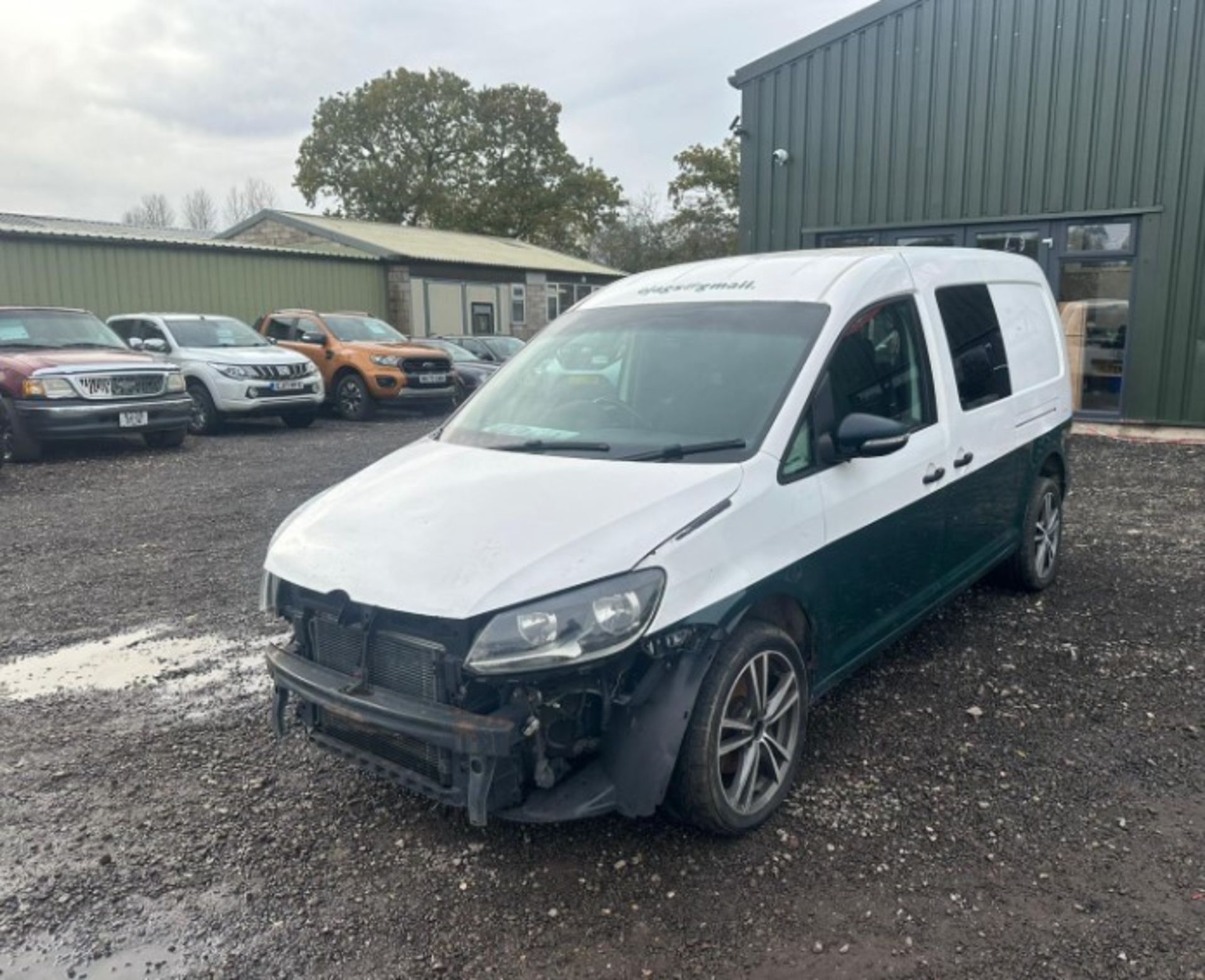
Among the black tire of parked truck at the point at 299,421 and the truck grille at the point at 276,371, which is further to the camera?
the black tire of parked truck at the point at 299,421

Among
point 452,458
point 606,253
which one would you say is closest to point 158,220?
→ point 606,253

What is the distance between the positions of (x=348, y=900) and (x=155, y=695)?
1918 millimetres

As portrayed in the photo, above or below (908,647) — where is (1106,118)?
Result: above

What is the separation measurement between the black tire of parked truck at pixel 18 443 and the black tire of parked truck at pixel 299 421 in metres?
3.97

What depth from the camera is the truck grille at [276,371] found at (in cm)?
1314

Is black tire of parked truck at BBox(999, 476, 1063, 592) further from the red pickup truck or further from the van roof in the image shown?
the red pickup truck

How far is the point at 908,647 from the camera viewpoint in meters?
4.62

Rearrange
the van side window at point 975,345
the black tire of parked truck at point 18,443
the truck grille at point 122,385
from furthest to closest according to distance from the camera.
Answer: the truck grille at point 122,385 < the black tire of parked truck at point 18,443 < the van side window at point 975,345

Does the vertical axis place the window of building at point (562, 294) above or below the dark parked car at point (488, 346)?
above

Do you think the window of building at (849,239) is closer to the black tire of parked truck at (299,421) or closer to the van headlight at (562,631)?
the black tire of parked truck at (299,421)

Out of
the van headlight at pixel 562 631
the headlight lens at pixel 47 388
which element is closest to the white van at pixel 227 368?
the headlight lens at pixel 47 388

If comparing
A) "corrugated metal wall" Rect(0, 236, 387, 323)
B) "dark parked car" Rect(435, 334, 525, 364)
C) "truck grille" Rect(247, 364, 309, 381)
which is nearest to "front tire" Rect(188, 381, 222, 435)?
"truck grille" Rect(247, 364, 309, 381)

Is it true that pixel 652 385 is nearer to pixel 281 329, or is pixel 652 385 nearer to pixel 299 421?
pixel 299 421

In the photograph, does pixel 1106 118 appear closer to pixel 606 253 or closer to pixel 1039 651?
pixel 1039 651
